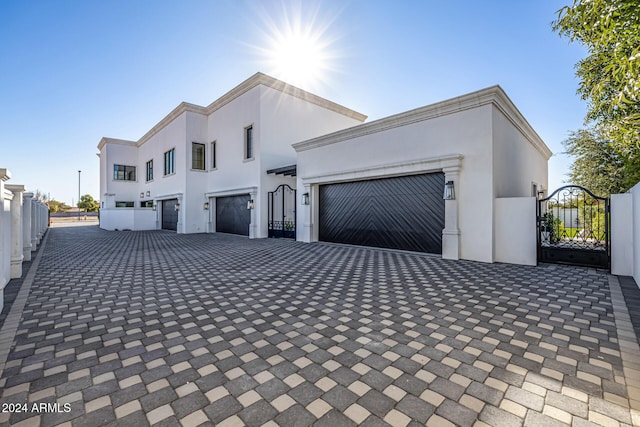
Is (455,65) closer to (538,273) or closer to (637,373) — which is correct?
(538,273)

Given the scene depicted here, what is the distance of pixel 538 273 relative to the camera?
237 inches

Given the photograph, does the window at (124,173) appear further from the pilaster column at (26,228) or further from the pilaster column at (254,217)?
the pilaster column at (26,228)

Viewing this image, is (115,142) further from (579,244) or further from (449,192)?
(579,244)

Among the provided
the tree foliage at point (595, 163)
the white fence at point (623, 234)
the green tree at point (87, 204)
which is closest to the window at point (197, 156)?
the white fence at point (623, 234)

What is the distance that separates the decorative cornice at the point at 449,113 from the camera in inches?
284

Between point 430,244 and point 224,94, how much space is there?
45.2 ft

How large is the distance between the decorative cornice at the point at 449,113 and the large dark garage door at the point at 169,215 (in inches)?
498

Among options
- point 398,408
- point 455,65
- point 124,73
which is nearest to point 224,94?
point 124,73

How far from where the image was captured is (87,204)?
45.1m

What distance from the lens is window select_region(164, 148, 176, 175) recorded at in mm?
18903

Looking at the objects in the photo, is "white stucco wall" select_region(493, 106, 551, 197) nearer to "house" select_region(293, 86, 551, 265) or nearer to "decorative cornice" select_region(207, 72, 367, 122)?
"house" select_region(293, 86, 551, 265)

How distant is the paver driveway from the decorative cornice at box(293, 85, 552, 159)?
4.69 m

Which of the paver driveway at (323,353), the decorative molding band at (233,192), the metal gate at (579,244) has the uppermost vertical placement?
the decorative molding band at (233,192)

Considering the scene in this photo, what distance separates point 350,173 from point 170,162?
1514 centimetres
